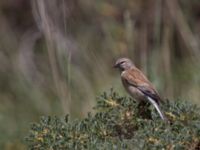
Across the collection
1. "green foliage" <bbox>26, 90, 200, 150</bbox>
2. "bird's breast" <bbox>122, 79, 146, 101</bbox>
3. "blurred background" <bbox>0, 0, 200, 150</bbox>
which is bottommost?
"green foliage" <bbox>26, 90, 200, 150</bbox>

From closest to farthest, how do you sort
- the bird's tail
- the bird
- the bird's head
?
the bird's tail, the bird, the bird's head

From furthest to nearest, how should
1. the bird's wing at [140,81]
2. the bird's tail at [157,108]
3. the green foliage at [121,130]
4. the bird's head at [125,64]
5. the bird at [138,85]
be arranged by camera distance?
the bird's head at [125,64], the bird's wing at [140,81], the bird at [138,85], the bird's tail at [157,108], the green foliage at [121,130]

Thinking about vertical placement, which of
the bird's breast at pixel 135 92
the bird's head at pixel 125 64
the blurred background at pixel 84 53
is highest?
the blurred background at pixel 84 53

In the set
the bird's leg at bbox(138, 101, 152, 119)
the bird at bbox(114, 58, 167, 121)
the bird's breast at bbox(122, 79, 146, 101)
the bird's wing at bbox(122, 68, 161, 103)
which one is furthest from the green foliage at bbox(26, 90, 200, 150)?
the bird's wing at bbox(122, 68, 161, 103)

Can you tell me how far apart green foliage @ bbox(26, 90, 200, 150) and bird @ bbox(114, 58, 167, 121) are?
35 cm

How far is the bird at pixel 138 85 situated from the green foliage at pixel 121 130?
351mm

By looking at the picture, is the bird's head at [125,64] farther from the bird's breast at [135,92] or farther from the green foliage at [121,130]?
the green foliage at [121,130]

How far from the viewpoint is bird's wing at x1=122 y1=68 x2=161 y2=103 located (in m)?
5.94

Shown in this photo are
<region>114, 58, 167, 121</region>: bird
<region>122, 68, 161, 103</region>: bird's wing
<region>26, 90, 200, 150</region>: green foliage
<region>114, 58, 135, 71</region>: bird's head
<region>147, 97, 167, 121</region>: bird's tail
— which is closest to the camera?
<region>26, 90, 200, 150</region>: green foliage

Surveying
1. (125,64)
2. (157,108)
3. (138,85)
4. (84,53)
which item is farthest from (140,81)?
(84,53)

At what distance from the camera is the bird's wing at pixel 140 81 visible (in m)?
5.94

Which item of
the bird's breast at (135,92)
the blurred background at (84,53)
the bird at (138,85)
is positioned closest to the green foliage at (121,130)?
the bird at (138,85)

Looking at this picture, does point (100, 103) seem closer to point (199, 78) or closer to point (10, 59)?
point (199, 78)

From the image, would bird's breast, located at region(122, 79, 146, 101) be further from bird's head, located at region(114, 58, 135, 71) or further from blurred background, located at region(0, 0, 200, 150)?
blurred background, located at region(0, 0, 200, 150)
